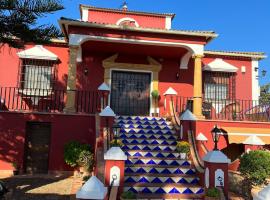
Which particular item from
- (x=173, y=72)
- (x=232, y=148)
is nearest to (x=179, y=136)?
(x=232, y=148)

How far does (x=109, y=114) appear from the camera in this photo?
31.6 feet

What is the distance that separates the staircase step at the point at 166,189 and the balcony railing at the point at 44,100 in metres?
6.45

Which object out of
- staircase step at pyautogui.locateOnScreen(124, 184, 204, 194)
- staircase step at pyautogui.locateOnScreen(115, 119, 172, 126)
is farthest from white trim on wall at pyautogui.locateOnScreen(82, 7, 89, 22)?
staircase step at pyautogui.locateOnScreen(124, 184, 204, 194)

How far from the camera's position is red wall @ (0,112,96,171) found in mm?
11062

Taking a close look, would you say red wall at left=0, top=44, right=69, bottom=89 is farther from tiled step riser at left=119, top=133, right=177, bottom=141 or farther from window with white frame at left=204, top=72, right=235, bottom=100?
window with white frame at left=204, top=72, right=235, bottom=100

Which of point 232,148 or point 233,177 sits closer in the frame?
point 233,177

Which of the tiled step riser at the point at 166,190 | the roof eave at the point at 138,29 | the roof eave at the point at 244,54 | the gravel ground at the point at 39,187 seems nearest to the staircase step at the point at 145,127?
the gravel ground at the point at 39,187

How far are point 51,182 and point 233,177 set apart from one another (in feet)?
18.4

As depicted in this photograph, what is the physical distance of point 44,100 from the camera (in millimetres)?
13977

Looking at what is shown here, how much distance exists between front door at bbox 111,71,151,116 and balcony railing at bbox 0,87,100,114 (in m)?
1.05

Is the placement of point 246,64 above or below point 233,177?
above

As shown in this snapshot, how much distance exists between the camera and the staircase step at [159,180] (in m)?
8.00

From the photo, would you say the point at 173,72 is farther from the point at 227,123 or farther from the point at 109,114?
the point at 109,114

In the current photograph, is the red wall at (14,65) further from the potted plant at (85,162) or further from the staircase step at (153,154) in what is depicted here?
the staircase step at (153,154)
